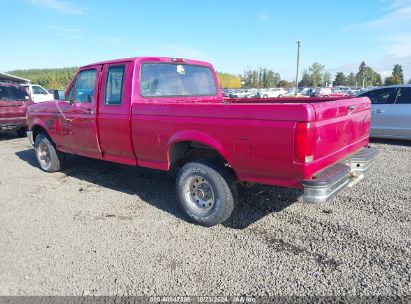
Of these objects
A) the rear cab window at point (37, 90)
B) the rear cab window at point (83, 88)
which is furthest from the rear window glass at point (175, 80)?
the rear cab window at point (37, 90)

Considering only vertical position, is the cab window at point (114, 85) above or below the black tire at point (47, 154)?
above

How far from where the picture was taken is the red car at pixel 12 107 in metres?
10.9

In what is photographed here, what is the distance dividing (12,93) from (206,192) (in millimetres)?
10326

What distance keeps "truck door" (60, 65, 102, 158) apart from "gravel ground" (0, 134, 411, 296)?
0.77 m

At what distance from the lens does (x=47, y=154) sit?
6.86 meters

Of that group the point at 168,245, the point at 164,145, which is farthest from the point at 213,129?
the point at 168,245

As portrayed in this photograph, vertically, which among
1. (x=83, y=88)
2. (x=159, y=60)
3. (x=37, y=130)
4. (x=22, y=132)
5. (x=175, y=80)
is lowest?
(x=22, y=132)

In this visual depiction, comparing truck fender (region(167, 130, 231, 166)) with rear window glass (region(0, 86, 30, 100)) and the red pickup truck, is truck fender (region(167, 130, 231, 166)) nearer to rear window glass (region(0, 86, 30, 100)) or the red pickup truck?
the red pickup truck

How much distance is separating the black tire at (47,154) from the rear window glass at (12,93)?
18.0ft

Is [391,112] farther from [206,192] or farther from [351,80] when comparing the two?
[351,80]

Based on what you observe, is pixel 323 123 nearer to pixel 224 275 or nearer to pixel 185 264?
pixel 224 275

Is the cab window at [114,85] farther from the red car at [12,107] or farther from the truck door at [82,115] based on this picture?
the red car at [12,107]

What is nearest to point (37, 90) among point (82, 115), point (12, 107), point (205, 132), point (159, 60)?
point (12, 107)

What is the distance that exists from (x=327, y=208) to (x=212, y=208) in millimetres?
1679
